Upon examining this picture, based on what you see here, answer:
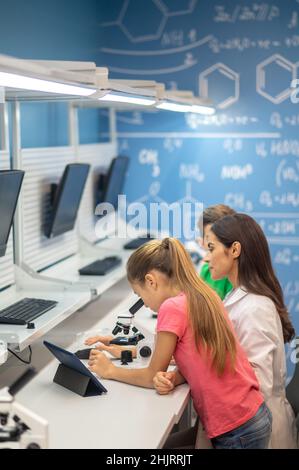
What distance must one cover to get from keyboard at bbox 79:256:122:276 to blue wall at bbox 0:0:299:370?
112 cm

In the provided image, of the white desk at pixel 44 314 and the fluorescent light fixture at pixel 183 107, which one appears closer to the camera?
the white desk at pixel 44 314

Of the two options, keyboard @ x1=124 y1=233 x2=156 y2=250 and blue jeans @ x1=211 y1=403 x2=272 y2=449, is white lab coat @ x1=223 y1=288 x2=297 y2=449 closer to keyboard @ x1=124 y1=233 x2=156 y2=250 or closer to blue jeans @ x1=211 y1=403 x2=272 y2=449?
blue jeans @ x1=211 y1=403 x2=272 y2=449

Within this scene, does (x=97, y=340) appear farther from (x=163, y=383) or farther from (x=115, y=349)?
(x=163, y=383)

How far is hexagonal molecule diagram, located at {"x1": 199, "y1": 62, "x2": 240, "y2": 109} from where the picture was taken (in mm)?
4988

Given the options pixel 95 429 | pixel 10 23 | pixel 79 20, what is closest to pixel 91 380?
pixel 95 429

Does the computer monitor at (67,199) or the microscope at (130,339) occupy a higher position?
the computer monitor at (67,199)

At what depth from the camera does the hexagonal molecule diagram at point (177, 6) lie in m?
4.99

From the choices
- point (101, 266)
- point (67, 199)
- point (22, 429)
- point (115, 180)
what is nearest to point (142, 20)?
point (115, 180)

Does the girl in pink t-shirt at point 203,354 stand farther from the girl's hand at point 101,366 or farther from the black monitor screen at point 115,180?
the black monitor screen at point 115,180

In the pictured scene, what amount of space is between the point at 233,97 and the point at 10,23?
1.87 meters

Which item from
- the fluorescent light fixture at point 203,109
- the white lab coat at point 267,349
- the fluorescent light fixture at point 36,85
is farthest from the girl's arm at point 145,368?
the fluorescent light fixture at point 203,109

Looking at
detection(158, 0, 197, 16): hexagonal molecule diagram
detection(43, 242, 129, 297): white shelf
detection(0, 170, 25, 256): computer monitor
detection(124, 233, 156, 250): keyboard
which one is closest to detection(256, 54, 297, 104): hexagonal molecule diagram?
detection(158, 0, 197, 16): hexagonal molecule diagram

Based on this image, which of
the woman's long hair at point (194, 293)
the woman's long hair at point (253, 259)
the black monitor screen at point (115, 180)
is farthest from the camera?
Answer: the black monitor screen at point (115, 180)

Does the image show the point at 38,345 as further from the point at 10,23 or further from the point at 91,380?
the point at 10,23
